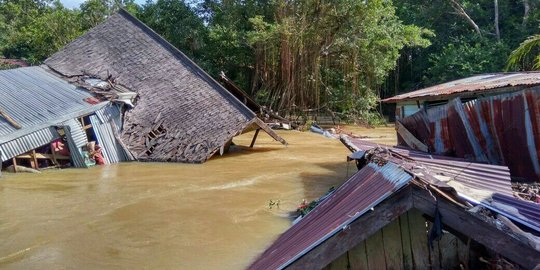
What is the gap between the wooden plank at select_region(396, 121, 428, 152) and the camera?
344 inches

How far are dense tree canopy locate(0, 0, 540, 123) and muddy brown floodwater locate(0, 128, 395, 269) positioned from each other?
9466mm

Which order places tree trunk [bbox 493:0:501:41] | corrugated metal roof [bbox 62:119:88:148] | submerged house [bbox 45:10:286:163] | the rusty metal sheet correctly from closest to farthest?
the rusty metal sheet < corrugated metal roof [bbox 62:119:88:148] < submerged house [bbox 45:10:286:163] < tree trunk [bbox 493:0:501:41]

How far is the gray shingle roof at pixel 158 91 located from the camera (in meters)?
14.7

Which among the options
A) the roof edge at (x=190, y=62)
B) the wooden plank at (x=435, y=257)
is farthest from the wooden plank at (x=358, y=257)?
the roof edge at (x=190, y=62)

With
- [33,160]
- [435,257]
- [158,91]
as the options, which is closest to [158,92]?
[158,91]

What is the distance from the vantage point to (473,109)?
24.1 feet

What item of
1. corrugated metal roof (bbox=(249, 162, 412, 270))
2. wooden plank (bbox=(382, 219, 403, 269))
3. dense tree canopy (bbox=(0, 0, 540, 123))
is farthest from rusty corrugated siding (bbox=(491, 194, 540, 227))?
dense tree canopy (bbox=(0, 0, 540, 123))

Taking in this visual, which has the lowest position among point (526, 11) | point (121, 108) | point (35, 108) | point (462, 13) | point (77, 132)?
point (77, 132)

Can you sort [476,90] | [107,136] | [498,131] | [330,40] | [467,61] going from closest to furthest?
[498,131]
[476,90]
[107,136]
[330,40]
[467,61]

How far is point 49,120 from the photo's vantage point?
44.5 feet

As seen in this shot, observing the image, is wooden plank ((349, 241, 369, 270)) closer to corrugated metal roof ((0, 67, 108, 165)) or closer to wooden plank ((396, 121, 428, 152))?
wooden plank ((396, 121, 428, 152))

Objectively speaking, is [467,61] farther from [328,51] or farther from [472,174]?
[472,174]

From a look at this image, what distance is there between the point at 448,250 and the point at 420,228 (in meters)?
0.33

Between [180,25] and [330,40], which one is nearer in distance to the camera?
[330,40]
